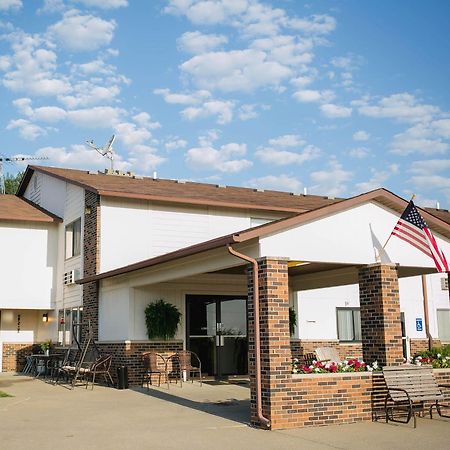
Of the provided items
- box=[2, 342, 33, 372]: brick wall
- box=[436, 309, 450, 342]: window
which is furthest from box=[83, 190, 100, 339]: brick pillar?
box=[436, 309, 450, 342]: window

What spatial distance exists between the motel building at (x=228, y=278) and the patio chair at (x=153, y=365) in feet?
0.83

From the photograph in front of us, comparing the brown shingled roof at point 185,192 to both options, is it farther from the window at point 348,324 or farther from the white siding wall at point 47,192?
the window at point 348,324

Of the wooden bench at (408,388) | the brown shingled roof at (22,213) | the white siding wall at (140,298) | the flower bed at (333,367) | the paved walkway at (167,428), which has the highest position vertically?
the brown shingled roof at (22,213)

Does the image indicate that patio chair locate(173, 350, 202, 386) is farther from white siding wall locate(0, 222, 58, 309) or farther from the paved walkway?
white siding wall locate(0, 222, 58, 309)

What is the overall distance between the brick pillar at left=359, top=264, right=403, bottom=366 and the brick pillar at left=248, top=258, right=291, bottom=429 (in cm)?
199

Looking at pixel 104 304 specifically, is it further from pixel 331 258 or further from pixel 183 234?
pixel 331 258

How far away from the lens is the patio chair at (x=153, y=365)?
1658 cm

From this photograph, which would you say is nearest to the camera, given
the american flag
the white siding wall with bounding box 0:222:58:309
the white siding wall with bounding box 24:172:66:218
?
the american flag

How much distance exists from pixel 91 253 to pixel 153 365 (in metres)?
4.21

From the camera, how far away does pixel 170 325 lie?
17.3 meters

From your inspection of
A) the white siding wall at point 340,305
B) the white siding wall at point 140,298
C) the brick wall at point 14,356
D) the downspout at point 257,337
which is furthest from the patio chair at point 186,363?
the brick wall at point 14,356

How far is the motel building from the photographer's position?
1043 cm

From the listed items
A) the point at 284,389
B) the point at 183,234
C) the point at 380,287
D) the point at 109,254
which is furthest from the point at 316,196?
the point at 284,389

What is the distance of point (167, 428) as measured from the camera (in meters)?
10.1
